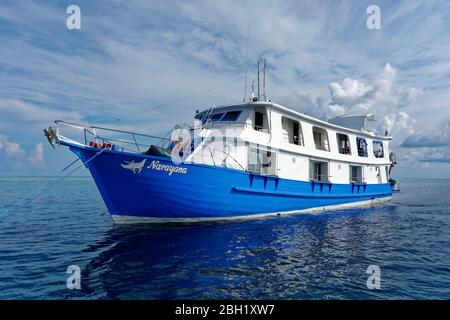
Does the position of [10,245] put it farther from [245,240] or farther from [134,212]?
[245,240]

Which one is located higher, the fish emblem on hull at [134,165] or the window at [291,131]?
the window at [291,131]

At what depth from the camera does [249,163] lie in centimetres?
1485

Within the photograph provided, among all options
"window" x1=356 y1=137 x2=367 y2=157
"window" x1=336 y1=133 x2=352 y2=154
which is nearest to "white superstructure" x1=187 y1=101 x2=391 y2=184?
"window" x1=336 y1=133 x2=352 y2=154

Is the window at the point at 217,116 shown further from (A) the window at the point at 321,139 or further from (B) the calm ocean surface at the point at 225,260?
(A) the window at the point at 321,139

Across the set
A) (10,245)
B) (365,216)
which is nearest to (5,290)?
(10,245)

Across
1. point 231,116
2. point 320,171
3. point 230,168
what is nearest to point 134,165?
point 230,168

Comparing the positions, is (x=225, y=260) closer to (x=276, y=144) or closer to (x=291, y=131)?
(x=276, y=144)

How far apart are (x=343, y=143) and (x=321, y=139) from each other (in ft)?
10.2

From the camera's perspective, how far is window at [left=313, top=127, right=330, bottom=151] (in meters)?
20.4

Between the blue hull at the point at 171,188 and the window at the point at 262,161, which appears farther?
the window at the point at 262,161

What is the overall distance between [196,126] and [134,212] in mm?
6143

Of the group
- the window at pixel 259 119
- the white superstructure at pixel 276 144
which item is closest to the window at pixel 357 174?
the white superstructure at pixel 276 144

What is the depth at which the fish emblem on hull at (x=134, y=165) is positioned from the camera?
447 inches

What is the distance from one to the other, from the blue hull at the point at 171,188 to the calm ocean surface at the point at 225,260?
2.37ft
